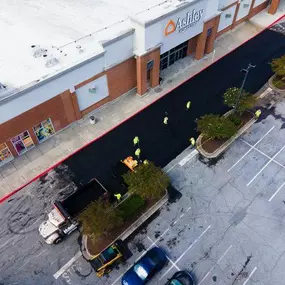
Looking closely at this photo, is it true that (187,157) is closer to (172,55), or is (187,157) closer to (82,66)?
(82,66)

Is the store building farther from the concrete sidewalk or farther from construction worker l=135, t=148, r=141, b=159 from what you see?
construction worker l=135, t=148, r=141, b=159

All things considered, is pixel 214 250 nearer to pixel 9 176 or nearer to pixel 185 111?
pixel 185 111

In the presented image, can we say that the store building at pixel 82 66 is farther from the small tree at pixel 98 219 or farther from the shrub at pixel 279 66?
the small tree at pixel 98 219

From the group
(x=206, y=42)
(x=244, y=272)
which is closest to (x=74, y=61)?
(x=206, y=42)

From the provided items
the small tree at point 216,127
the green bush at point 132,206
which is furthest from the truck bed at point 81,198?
the small tree at point 216,127

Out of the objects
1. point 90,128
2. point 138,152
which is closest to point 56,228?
point 138,152

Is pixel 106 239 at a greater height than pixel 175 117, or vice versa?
pixel 175 117

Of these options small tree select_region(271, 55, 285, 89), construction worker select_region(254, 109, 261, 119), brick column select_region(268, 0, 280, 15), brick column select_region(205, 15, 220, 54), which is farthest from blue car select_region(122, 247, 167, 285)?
brick column select_region(268, 0, 280, 15)
